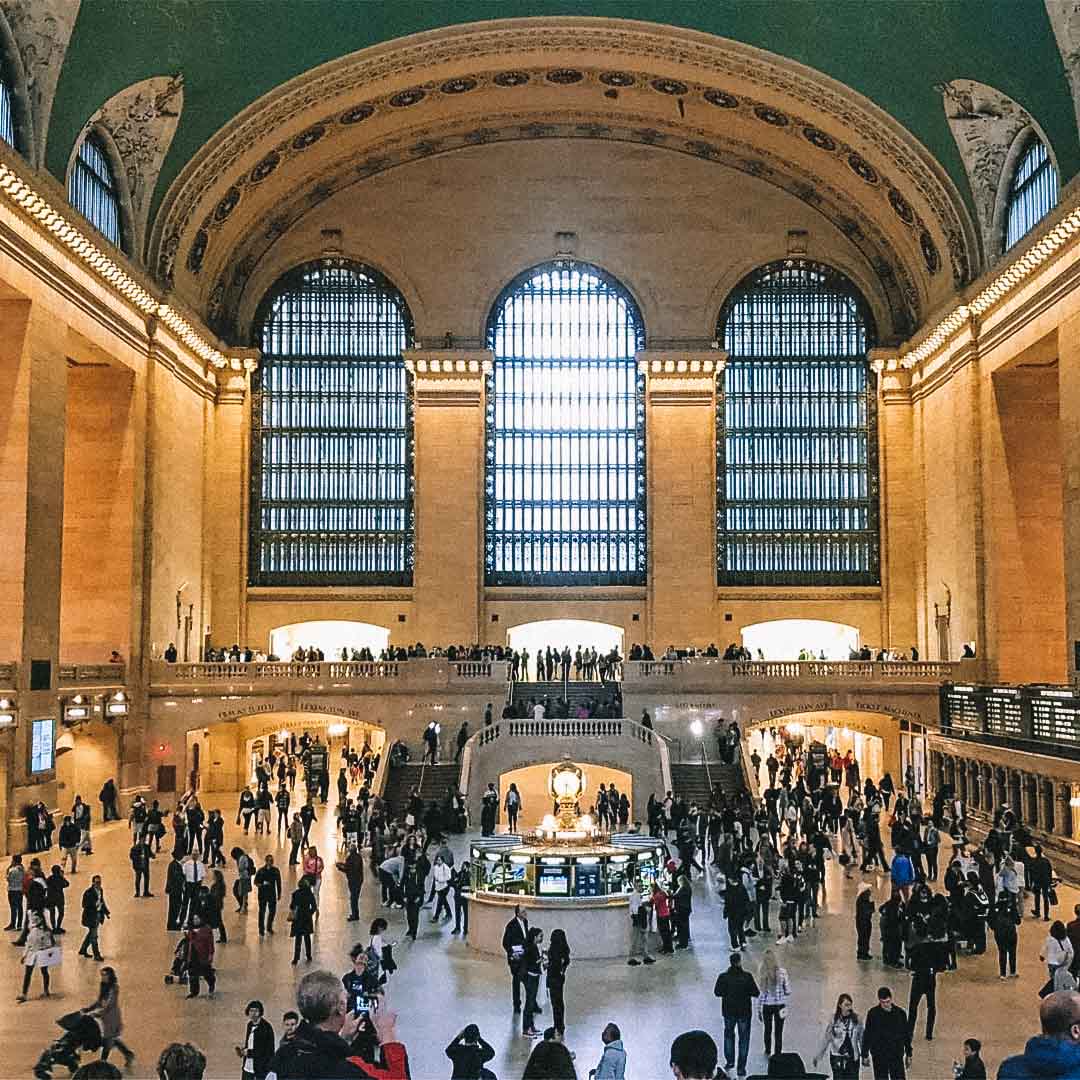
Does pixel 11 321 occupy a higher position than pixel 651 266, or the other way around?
pixel 651 266

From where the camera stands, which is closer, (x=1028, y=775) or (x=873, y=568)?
(x=1028, y=775)

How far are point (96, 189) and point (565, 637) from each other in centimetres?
1910

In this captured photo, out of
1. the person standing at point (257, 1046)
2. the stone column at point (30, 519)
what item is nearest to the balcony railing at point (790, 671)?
the stone column at point (30, 519)

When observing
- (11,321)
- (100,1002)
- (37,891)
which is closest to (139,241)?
(11,321)

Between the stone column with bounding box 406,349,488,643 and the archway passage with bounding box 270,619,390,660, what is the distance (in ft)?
7.17

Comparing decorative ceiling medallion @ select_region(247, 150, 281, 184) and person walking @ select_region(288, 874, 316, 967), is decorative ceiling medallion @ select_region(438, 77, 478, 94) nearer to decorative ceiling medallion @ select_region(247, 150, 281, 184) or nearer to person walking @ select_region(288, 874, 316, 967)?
decorative ceiling medallion @ select_region(247, 150, 281, 184)

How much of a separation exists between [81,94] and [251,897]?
16777mm

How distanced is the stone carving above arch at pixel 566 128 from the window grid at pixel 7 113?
24.9ft

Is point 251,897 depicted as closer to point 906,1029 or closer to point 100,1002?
point 100,1002

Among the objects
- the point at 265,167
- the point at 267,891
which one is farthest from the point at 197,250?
the point at 267,891

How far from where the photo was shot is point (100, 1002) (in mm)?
10289

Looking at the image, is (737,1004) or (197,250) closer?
(737,1004)

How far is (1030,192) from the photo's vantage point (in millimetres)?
31109

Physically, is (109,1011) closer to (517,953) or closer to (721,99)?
(517,953)
